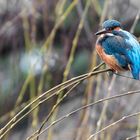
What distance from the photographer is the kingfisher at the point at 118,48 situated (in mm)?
2154

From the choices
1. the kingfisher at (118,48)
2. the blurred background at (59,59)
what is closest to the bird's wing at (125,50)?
the kingfisher at (118,48)

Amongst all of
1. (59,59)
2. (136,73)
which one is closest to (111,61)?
(136,73)

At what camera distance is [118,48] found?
224 cm

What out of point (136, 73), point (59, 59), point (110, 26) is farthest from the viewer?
point (59, 59)

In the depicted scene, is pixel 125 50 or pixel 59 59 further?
pixel 59 59

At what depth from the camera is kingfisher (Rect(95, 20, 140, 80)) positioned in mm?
2154

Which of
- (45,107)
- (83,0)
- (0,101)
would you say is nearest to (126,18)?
(83,0)

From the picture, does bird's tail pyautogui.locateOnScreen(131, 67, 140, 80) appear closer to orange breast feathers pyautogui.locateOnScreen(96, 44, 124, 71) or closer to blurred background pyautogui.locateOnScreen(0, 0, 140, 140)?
orange breast feathers pyautogui.locateOnScreen(96, 44, 124, 71)

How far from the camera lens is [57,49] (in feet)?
14.3

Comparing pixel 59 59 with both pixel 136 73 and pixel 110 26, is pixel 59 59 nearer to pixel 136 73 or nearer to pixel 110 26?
pixel 110 26

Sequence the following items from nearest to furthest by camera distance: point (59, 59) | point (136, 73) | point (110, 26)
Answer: point (136, 73), point (110, 26), point (59, 59)

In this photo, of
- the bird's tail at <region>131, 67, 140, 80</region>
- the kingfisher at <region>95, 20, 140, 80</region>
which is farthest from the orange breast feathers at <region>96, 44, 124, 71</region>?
the bird's tail at <region>131, 67, 140, 80</region>

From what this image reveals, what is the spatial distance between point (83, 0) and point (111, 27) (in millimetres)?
1925

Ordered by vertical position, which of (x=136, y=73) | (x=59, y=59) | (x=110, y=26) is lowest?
(x=59, y=59)
